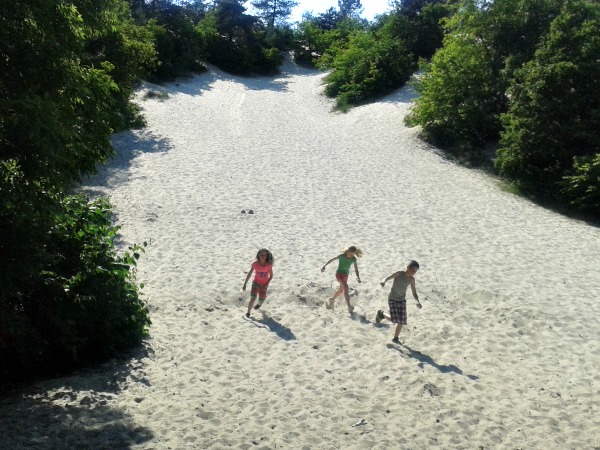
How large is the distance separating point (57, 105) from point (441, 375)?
6.74 meters

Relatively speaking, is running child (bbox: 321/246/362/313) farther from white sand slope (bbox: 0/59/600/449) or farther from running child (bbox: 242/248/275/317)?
running child (bbox: 242/248/275/317)

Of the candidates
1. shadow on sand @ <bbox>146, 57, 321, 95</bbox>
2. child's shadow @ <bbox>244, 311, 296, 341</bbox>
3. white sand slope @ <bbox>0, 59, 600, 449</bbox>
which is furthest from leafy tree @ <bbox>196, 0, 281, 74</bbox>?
child's shadow @ <bbox>244, 311, 296, 341</bbox>

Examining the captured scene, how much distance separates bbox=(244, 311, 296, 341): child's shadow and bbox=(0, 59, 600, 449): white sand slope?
0.06m

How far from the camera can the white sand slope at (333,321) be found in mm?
7969

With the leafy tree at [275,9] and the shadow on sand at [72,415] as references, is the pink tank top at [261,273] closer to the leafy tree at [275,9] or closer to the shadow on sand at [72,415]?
the shadow on sand at [72,415]

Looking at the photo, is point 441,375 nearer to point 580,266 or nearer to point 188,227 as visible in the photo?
point 580,266

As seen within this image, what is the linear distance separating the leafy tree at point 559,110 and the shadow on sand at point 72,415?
56.8 ft

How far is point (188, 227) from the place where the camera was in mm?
17625

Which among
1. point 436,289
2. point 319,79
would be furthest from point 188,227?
point 319,79

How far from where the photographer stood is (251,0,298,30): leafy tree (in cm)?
7181

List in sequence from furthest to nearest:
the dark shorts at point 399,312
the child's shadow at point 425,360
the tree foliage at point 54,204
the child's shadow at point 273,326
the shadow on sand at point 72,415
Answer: the child's shadow at point 273,326 < the dark shorts at point 399,312 < the child's shadow at point 425,360 < the shadow on sand at point 72,415 < the tree foliage at point 54,204

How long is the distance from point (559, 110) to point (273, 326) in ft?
50.1

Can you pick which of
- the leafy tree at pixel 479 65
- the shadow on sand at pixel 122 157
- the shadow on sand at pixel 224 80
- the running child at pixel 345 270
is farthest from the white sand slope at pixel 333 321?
the shadow on sand at pixel 224 80

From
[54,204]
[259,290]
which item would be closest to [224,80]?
[259,290]
